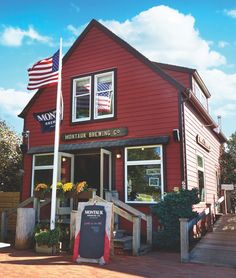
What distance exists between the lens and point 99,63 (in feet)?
41.5

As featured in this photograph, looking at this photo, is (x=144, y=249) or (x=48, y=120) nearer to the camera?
(x=144, y=249)

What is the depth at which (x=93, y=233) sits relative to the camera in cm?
752

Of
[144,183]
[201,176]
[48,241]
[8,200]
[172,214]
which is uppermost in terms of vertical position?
[201,176]

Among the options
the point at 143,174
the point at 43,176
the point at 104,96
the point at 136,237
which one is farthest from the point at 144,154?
the point at 43,176

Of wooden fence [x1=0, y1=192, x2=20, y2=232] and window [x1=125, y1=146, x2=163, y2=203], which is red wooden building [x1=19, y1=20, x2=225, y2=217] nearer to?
window [x1=125, y1=146, x2=163, y2=203]

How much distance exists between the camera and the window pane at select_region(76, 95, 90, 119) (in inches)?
499

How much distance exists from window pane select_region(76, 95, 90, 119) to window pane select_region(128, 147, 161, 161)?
2.62 meters

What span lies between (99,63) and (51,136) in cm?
350

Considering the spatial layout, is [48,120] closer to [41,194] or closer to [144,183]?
[41,194]

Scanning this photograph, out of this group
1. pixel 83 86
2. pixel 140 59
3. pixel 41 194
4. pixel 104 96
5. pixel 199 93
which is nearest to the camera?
pixel 41 194

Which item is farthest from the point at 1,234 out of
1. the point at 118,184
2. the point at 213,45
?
A: the point at 213,45

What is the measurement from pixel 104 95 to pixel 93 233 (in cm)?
611

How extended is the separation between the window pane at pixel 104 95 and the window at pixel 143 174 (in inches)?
72.5

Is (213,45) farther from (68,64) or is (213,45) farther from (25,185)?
(25,185)
